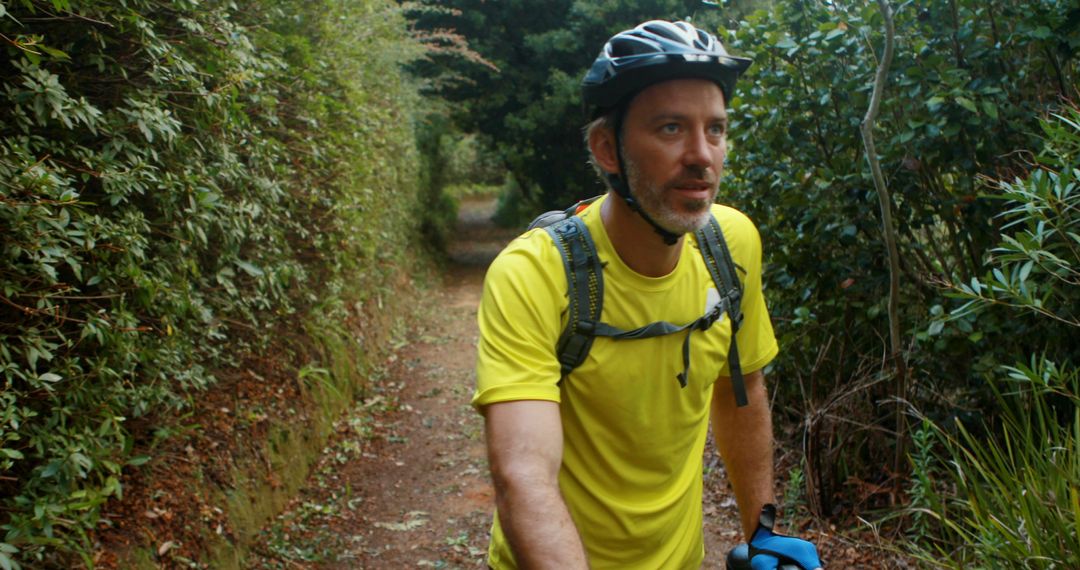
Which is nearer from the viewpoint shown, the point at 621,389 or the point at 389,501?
the point at 621,389

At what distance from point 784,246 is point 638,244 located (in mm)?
3318

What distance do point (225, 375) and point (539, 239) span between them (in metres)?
3.97

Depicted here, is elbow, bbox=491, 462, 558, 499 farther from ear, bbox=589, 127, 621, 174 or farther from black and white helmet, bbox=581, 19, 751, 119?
black and white helmet, bbox=581, 19, 751, 119

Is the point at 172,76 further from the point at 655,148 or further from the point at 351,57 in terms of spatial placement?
the point at 351,57

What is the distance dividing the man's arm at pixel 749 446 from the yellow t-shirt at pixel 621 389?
0.19 meters

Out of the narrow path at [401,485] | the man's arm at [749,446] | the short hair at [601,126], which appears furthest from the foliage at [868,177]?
the narrow path at [401,485]

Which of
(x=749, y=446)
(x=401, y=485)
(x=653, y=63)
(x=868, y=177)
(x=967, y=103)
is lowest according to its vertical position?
(x=401, y=485)

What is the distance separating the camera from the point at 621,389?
215cm

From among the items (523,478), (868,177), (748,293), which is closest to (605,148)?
(748,293)

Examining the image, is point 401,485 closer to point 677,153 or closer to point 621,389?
point 621,389

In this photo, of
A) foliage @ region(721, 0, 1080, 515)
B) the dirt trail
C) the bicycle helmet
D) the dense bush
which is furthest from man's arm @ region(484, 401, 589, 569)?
the dirt trail

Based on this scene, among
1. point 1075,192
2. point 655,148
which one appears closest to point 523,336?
point 655,148

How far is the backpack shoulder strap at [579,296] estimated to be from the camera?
6.85ft

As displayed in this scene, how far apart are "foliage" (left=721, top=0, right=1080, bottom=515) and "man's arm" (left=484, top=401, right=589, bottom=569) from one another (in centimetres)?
259
